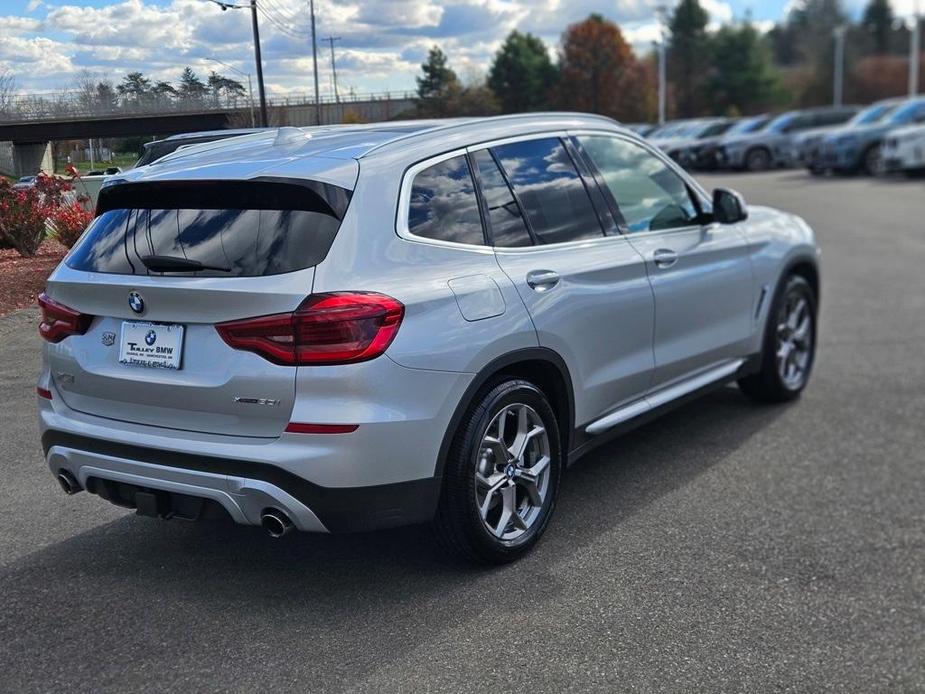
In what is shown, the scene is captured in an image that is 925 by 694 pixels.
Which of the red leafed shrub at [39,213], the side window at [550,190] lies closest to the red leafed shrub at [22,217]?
the red leafed shrub at [39,213]

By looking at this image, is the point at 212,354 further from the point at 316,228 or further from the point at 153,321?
the point at 316,228

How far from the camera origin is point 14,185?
3979mm

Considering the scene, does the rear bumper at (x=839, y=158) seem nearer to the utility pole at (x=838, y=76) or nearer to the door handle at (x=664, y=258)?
the door handle at (x=664, y=258)

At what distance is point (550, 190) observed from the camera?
448 cm

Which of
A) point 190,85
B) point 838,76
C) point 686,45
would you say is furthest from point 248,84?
point 838,76

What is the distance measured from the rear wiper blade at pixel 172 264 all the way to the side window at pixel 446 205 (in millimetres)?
756

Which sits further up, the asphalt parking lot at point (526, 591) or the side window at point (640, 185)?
the side window at point (640, 185)

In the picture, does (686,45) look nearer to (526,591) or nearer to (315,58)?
(315,58)

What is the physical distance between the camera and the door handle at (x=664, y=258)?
4945 mm

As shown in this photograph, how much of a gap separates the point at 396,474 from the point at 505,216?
128 cm

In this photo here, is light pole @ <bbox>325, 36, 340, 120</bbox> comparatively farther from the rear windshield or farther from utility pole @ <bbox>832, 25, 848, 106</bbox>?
utility pole @ <bbox>832, 25, 848, 106</bbox>

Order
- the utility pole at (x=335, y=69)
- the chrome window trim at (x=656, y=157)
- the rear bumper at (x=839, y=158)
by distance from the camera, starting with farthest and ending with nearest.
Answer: the rear bumper at (x=839, y=158) < the chrome window trim at (x=656, y=157) < the utility pole at (x=335, y=69)

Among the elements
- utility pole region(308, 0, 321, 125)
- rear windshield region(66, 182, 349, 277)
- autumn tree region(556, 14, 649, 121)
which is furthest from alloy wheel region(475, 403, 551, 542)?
autumn tree region(556, 14, 649, 121)

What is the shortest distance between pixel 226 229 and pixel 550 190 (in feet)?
5.31
